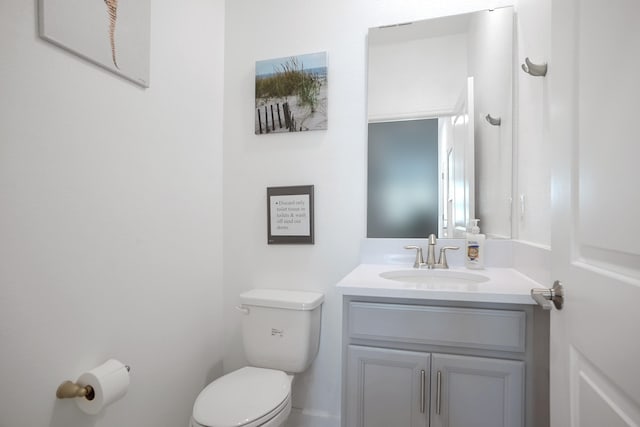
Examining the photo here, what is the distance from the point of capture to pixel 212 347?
1.73 m

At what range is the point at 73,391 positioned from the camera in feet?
3.10

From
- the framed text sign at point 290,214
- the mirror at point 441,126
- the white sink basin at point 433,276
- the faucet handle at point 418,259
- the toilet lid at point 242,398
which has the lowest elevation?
the toilet lid at point 242,398

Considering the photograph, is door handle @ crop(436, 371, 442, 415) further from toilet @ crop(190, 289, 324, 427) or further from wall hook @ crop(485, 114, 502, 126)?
wall hook @ crop(485, 114, 502, 126)

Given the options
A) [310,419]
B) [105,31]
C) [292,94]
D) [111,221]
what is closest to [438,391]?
[310,419]

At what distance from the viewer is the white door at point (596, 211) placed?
486mm

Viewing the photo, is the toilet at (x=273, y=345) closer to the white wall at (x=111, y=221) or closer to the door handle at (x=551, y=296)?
the white wall at (x=111, y=221)

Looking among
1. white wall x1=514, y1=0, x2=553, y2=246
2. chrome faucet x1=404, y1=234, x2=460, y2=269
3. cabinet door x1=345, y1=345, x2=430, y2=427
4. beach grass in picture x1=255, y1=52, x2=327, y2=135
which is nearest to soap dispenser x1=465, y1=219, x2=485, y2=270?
chrome faucet x1=404, y1=234, x2=460, y2=269

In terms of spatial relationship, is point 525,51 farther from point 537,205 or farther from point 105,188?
point 105,188

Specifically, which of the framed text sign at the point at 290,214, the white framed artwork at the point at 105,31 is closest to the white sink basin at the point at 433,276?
the framed text sign at the point at 290,214

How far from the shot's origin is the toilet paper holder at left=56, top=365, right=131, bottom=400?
37.2 inches

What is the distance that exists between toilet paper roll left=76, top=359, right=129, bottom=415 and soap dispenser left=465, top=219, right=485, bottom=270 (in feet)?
4.75

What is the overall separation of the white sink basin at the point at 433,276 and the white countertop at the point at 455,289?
68 mm

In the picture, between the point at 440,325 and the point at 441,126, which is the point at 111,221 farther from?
the point at 441,126

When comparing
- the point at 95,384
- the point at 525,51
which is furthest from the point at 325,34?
the point at 95,384
